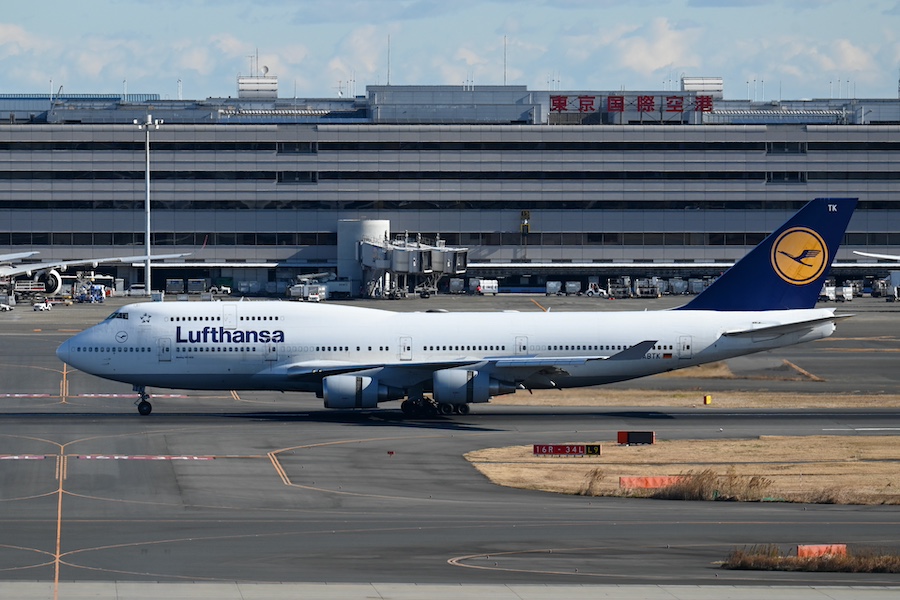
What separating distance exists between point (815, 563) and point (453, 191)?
414ft

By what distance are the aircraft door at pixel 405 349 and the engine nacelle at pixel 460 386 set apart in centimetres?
231

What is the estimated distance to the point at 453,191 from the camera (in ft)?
513

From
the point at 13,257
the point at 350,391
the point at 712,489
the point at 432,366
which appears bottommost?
the point at 712,489

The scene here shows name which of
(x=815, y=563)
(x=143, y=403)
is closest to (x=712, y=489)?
(x=815, y=563)

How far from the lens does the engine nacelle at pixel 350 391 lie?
58134 millimetres

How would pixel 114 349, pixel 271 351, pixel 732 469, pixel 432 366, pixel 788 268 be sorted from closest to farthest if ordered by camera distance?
pixel 732 469 → pixel 432 366 → pixel 271 351 → pixel 114 349 → pixel 788 268

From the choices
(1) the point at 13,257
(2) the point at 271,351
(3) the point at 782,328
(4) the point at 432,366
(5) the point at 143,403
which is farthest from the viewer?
(1) the point at 13,257

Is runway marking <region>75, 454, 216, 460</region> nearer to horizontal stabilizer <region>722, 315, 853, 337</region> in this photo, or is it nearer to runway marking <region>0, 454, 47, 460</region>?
runway marking <region>0, 454, 47, 460</region>

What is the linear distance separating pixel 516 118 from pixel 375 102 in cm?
2076

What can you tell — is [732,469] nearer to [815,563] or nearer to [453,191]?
[815,563]

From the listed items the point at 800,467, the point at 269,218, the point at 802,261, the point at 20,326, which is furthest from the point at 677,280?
the point at 800,467

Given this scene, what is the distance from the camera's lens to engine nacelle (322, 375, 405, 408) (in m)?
58.1

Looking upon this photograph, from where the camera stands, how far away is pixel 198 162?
504 ft

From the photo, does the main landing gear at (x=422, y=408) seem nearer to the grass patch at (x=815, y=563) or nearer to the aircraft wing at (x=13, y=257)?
the grass patch at (x=815, y=563)
